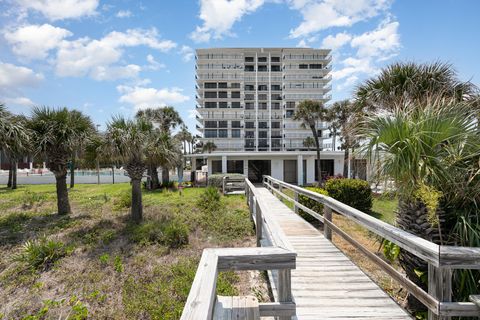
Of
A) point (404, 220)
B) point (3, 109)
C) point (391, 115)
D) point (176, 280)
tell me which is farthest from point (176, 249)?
point (3, 109)

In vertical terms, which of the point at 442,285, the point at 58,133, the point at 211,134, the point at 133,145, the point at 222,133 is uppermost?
the point at 222,133

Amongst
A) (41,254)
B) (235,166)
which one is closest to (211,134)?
(235,166)

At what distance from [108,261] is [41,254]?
66.7 inches

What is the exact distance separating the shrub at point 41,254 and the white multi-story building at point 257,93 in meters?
37.5

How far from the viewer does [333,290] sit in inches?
126

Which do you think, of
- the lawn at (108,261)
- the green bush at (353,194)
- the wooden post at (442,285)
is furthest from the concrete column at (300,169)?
the wooden post at (442,285)

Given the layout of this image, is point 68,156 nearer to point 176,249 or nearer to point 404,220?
point 176,249

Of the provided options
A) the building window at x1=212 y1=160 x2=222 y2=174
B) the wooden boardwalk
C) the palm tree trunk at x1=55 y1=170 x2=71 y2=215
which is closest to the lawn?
the palm tree trunk at x1=55 y1=170 x2=71 y2=215

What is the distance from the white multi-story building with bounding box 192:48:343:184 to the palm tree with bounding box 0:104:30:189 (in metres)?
35.4

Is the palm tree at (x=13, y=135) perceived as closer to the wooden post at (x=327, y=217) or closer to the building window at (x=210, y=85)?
the wooden post at (x=327, y=217)

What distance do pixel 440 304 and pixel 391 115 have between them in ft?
6.75

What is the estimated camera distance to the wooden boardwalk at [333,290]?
108 inches

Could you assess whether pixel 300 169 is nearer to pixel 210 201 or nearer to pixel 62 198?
pixel 210 201

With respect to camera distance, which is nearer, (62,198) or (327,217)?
(327,217)
